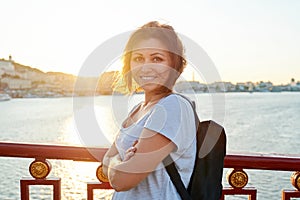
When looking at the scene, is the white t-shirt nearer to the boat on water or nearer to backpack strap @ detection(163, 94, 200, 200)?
backpack strap @ detection(163, 94, 200, 200)

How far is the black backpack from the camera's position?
135 cm

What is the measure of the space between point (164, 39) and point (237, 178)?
0.89m

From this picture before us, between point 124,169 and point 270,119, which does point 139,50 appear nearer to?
point 124,169

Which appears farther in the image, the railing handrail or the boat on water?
the boat on water

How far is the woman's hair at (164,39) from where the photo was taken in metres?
1.38

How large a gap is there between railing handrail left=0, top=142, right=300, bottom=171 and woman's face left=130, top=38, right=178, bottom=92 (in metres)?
0.58

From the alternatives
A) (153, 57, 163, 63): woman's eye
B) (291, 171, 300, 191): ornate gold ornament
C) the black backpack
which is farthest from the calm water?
(291, 171, 300, 191): ornate gold ornament

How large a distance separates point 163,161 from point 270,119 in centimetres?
3765

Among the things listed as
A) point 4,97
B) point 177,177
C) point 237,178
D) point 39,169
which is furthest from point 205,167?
point 4,97

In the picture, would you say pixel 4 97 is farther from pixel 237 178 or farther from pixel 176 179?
pixel 176 179

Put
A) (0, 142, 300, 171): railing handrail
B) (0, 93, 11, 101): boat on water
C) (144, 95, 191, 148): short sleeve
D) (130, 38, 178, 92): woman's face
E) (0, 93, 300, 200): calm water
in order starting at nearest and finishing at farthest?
(144, 95, 191, 148): short sleeve, (130, 38, 178, 92): woman's face, (0, 93, 300, 200): calm water, (0, 142, 300, 171): railing handrail, (0, 93, 11, 101): boat on water

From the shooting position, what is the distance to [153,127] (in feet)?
4.14

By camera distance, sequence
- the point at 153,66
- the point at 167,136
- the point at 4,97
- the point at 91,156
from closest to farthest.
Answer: the point at 167,136
the point at 153,66
the point at 91,156
the point at 4,97

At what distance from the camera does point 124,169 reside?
130 cm
